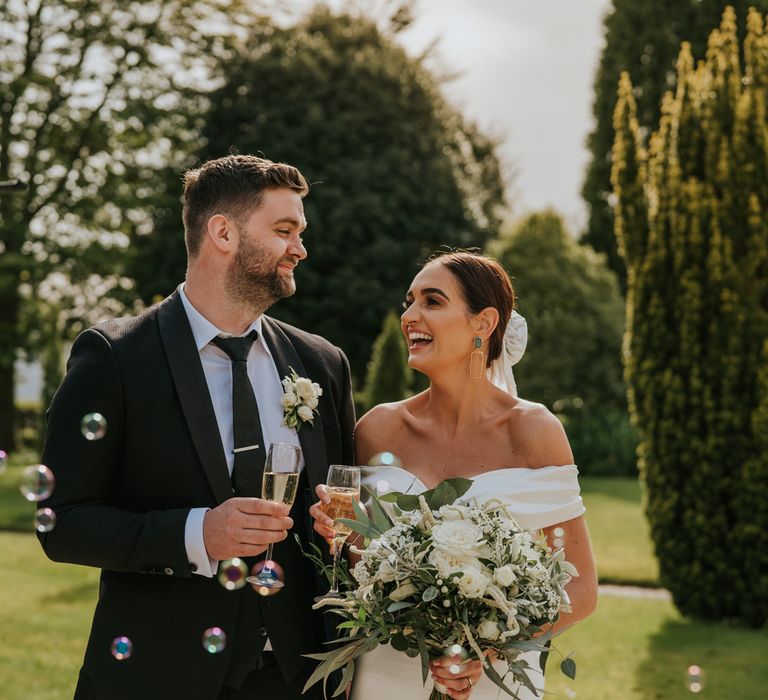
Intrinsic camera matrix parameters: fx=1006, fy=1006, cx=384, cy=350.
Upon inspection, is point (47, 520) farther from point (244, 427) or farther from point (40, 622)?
point (40, 622)

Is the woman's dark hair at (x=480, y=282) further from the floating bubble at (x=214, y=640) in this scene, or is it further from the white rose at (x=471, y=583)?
the floating bubble at (x=214, y=640)

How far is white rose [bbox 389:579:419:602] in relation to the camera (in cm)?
315

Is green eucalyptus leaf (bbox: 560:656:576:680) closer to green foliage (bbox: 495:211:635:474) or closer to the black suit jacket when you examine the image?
the black suit jacket

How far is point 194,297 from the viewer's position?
3701mm

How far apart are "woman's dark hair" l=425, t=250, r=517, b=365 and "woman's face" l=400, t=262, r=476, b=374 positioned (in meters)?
0.03

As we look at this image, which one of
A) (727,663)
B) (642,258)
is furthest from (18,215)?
(727,663)

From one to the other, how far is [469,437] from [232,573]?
127cm

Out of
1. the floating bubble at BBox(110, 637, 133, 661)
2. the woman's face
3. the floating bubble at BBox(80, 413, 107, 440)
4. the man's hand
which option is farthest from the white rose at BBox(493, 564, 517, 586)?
the floating bubble at BBox(80, 413, 107, 440)

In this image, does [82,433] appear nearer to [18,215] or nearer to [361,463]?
[361,463]

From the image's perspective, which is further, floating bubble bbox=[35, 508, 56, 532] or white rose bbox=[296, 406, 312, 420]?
white rose bbox=[296, 406, 312, 420]

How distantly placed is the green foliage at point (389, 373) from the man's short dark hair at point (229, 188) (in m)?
13.8

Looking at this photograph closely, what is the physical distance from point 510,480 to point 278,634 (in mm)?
1125

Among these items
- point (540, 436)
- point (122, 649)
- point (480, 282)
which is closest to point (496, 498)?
point (540, 436)

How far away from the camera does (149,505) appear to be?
339 cm
